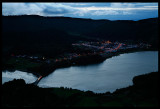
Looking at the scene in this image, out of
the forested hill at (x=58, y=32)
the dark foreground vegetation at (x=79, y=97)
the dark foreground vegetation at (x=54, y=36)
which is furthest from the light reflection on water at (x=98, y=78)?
the forested hill at (x=58, y=32)

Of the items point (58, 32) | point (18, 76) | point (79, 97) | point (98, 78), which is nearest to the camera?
point (79, 97)

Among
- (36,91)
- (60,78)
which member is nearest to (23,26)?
(60,78)

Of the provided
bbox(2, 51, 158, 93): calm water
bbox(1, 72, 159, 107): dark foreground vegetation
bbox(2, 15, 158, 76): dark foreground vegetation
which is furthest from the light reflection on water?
bbox(1, 72, 159, 107): dark foreground vegetation

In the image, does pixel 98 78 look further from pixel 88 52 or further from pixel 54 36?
pixel 54 36

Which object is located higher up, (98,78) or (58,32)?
(58,32)

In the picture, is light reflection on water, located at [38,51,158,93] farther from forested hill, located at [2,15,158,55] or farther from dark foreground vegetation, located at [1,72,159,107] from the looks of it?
forested hill, located at [2,15,158,55]

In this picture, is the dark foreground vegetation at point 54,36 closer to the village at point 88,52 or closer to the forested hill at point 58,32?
the forested hill at point 58,32

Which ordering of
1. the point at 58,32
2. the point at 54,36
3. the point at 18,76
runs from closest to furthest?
the point at 18,76 < the point at 54,36 < the point at 58,32

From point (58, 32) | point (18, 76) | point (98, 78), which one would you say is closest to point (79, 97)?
point (98, 78)

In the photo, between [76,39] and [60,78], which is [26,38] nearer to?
[76,39]
